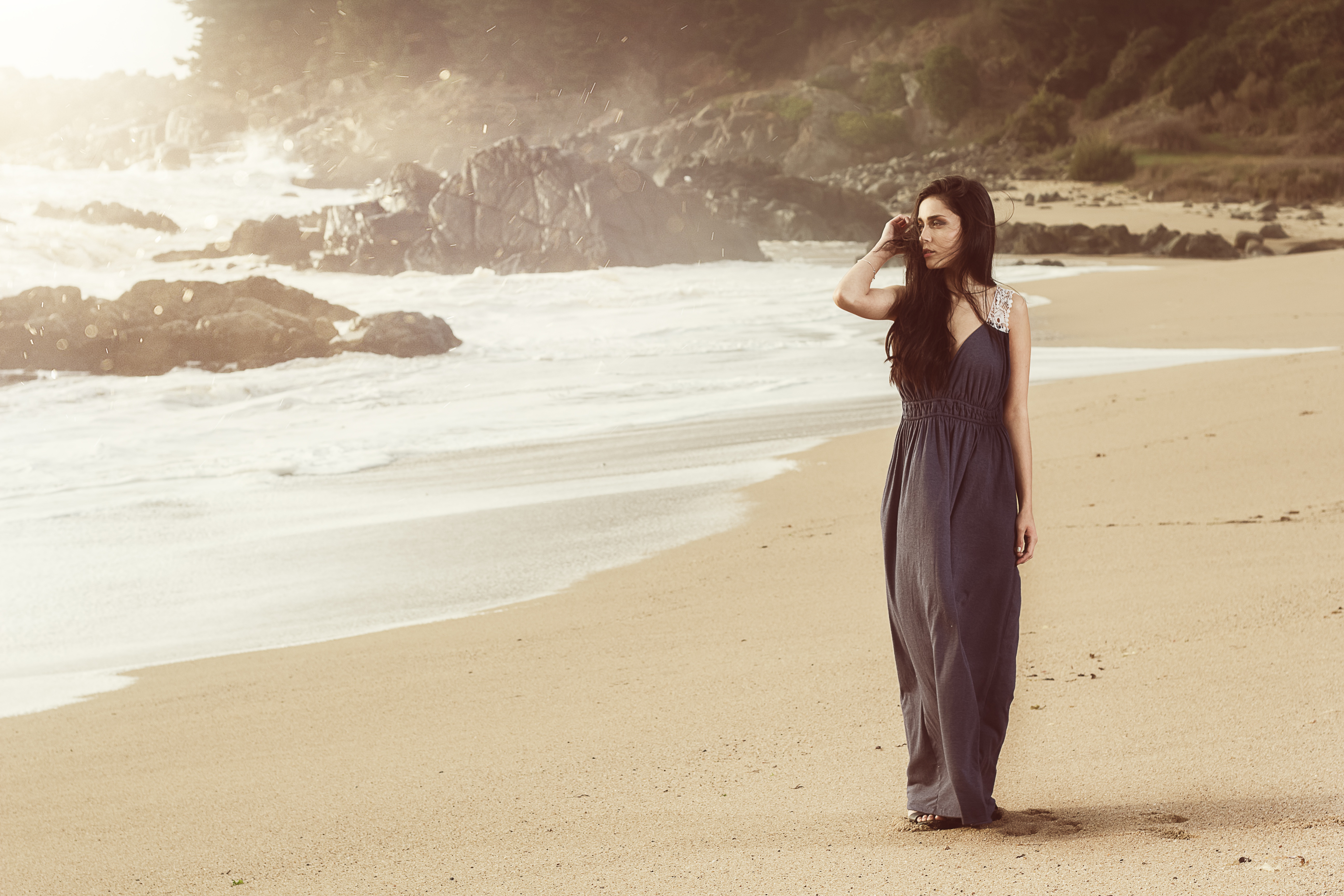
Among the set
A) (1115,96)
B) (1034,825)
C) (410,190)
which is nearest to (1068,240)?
(410,190)

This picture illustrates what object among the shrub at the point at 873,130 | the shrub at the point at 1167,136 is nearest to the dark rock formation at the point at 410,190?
the shrub at the point at 1167,136

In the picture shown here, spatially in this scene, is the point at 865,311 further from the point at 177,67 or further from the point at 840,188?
the point at 177,67

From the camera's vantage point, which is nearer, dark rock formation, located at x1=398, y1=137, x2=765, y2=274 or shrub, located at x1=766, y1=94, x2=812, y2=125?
dark rock formation, located at x1=398, y1=137, x2=765, y2=274

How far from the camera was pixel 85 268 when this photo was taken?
34.2 metres

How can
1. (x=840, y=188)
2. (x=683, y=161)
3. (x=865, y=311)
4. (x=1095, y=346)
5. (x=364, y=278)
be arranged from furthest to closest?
(x=683, y=161)
(x=840, y=188)
(x=364, y=278)
(x=1095, y=346)
(x=865, y=311)

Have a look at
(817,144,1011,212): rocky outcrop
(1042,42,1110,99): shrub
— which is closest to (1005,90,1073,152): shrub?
(817,144,1011,212): rocky outcrop

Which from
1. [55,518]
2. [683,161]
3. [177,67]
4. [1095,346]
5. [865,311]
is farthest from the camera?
[177,67]

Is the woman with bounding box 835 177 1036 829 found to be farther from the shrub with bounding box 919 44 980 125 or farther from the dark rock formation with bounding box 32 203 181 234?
the shrub with bounding box 919 44 980 125

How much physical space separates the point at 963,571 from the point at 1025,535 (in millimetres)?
193

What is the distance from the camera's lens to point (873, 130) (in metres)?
50.4

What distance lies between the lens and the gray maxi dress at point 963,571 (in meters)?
2.55

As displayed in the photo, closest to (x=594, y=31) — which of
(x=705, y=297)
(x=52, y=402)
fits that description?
(x=705, y=297)

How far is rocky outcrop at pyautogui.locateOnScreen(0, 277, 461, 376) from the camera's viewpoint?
631 inches

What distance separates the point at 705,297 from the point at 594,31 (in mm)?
51229
